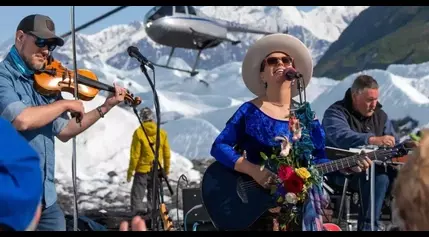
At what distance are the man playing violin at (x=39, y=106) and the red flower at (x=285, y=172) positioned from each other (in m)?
0.84

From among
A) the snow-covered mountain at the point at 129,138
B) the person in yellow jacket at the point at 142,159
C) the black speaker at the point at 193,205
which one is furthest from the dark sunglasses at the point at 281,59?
the snow-covered mountain at the point at 129,138

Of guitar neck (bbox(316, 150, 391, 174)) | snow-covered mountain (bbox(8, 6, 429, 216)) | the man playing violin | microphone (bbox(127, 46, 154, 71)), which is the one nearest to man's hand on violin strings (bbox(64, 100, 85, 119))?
the man playing violin

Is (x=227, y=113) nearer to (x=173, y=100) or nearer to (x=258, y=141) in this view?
(x=173, y=100)

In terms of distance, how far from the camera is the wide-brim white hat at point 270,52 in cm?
400

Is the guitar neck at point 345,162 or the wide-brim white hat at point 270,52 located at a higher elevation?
the wide-brim white hat at point 270,52

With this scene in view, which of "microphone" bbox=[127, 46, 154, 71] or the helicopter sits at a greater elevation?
the helicopter

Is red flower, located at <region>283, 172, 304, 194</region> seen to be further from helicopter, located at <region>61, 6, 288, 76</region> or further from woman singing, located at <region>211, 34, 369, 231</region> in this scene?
helicopter, located at <region>61, 6, 288, 76</region>

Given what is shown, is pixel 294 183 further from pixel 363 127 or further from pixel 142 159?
pixel 142 159

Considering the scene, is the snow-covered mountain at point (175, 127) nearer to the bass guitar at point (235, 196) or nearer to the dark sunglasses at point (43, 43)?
the bass guitar at point (235, 196)

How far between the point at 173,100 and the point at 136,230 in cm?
2660

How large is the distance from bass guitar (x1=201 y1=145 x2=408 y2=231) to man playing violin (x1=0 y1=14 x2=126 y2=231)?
0.67 metres

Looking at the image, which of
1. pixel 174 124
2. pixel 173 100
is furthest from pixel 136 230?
pixel 173 100

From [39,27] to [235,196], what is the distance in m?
1.21

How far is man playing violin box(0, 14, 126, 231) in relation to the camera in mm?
3357
